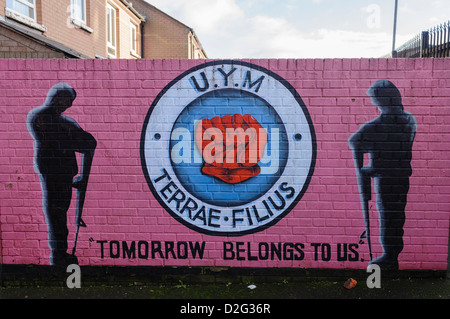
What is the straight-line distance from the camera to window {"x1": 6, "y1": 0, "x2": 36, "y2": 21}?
269 inches

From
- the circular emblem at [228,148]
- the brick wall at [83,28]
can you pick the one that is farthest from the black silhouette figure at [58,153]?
the brick wall at [83,28]

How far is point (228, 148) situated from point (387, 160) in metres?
1.72

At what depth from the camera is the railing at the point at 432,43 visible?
7362 mm

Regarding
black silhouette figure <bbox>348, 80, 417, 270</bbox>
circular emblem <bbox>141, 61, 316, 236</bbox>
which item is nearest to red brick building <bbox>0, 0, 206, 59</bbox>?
circular emblem <bbox>141, 61, 316, 236</bbox>

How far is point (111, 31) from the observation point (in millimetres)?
12594

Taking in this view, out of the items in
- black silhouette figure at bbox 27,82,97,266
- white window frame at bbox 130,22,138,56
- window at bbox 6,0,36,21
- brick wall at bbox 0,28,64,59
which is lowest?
black silhouette figure at bbox 27,82,97,266

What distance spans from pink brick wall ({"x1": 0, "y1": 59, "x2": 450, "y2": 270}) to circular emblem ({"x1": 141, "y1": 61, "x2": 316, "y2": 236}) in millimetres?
33

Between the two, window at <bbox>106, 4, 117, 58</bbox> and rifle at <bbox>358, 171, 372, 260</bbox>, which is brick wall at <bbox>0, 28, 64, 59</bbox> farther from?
window at <bbox>106, 4, 117, 58</bbox>

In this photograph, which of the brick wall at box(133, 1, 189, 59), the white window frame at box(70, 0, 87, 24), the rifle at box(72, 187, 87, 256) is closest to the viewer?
the rifle at box(72, 187, 87, 256)

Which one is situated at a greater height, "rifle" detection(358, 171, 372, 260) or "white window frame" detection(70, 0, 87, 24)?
"white window frame" detection(70, 0, 87, 24)

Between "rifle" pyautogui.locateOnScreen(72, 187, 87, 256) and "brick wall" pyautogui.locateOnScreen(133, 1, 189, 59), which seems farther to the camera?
"brick wall" pyautogui.locateOnScreen(133, 1, 189, 59)

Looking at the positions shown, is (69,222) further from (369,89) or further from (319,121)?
(369,89)

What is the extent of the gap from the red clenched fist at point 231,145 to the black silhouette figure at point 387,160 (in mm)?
1038

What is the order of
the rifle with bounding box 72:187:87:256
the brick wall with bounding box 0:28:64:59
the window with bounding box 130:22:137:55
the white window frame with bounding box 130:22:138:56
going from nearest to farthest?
the rifle with bounding box 72:187:87:256, the brick wall with bounding box 0:28:64:59, the white window frame with bounding box 130:22:138:56, the window with bounding box 130:22:137:55
